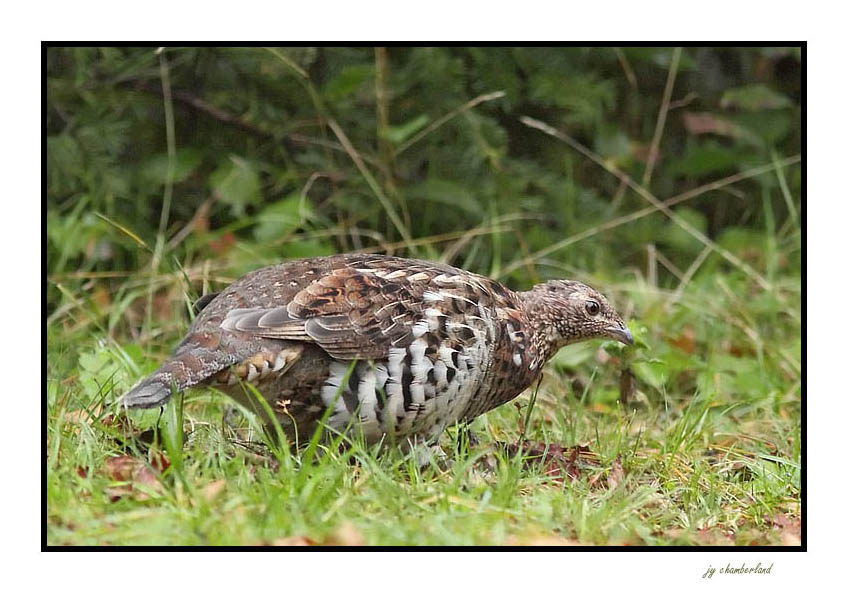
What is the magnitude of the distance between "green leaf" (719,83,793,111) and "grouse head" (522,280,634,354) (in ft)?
11.0

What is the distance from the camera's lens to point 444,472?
3.97 m

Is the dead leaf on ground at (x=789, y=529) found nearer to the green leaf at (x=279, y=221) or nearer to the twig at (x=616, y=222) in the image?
the twig at (x=616, y=222)

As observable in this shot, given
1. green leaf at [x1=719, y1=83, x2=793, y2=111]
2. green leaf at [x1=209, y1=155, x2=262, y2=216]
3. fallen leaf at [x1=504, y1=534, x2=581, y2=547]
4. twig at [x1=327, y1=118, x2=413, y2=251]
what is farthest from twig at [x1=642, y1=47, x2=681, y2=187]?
fallen leaf at [x1=504, y1=534, x2=581, y2=547]

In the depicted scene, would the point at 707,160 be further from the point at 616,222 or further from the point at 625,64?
the point at 616,222

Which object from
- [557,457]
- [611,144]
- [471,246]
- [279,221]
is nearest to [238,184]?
[279,221]

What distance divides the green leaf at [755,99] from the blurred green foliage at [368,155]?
1cm

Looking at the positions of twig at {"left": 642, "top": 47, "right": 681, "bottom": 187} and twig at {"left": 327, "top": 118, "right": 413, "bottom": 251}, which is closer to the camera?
Answer: twig at {"left": 327, "top": 118, "right": 413, "bottom": 251}

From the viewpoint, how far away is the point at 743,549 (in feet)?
12.2

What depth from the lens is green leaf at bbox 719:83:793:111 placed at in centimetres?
747

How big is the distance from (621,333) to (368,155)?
8.84ft

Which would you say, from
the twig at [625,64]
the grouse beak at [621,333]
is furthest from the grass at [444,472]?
the twig at [625,64]

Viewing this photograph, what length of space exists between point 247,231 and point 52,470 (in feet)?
11.5

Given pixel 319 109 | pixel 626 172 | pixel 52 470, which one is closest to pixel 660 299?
pixel 626 172

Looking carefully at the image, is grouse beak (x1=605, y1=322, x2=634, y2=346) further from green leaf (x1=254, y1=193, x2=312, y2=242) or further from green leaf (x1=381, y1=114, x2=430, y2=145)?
green leaf (x1=254, y1=193, x2=312, y2=242)
